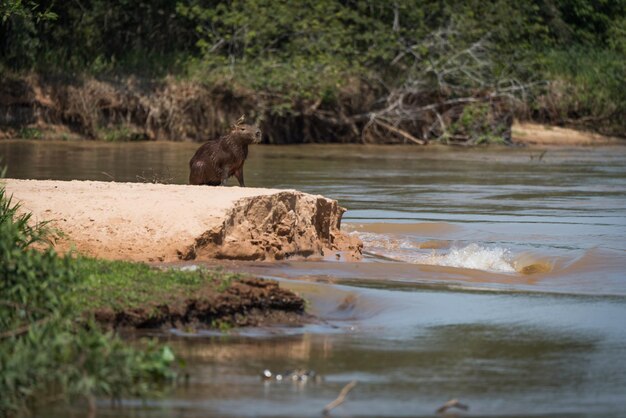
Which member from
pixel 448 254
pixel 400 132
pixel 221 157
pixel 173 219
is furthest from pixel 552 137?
pixel 173 219

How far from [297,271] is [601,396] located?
445 centimetres

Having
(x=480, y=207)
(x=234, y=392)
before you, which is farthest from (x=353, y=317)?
(x=480, y=207)

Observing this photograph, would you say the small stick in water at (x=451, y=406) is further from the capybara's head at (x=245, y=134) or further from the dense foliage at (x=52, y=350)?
the capybara's head at (x=245, y=134)

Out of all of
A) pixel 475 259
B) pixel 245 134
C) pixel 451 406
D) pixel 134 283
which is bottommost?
pixel 451 406

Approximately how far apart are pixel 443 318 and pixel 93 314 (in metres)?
2.58

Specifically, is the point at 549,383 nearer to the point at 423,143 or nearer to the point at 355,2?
the point at 423,143

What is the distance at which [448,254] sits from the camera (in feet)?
42.8

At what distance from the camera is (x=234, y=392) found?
22.0 feet

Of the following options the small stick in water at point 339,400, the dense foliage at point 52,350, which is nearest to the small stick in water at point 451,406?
the small stick in water at point 339,400

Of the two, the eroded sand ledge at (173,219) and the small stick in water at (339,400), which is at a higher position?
the eroded sand ledge at (173,219)

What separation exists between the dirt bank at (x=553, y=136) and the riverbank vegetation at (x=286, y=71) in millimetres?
517

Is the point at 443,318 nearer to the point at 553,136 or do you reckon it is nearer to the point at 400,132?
the point at 400,132

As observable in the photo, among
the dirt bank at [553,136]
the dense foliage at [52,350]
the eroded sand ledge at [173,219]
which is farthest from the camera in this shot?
the dirt bank at [553,136]

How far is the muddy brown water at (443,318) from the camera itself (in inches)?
264
